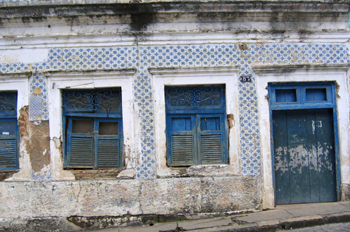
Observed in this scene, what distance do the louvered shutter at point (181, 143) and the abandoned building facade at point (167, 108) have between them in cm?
2

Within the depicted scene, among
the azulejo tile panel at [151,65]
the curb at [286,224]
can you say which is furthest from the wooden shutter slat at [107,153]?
the curb at [286,224]

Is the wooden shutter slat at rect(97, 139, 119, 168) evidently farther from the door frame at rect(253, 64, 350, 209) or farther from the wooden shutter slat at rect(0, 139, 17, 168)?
the door frame at rect(253, 64, 350, 209)

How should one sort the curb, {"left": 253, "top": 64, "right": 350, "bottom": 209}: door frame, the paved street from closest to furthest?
the paved street → the curb → {"left": 253, "top": 64, "right": 350, "bottom": 209}: door frame

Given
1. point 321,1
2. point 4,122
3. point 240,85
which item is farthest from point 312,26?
point 4,122

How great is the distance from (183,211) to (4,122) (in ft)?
11.4

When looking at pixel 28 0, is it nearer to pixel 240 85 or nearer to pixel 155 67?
pixel 155 67

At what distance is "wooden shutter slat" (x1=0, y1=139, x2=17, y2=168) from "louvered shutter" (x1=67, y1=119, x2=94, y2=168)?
0.95 meters

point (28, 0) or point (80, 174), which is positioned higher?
point (28, 0)

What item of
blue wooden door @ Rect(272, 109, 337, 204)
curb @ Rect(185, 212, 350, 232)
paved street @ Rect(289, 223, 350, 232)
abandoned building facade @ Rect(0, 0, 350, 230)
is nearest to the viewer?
paved street @ Rect(289, 223, 350, 232)

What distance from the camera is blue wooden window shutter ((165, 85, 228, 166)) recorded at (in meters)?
4.84

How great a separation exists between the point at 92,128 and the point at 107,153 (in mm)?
514

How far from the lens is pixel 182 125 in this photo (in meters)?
4.91

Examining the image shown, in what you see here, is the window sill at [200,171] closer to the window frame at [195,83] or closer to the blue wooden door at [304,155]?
the window frame at [195,83]

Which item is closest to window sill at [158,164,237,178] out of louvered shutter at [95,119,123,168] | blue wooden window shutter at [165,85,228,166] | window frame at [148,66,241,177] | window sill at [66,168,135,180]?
window frame at [148,66,241,177]
